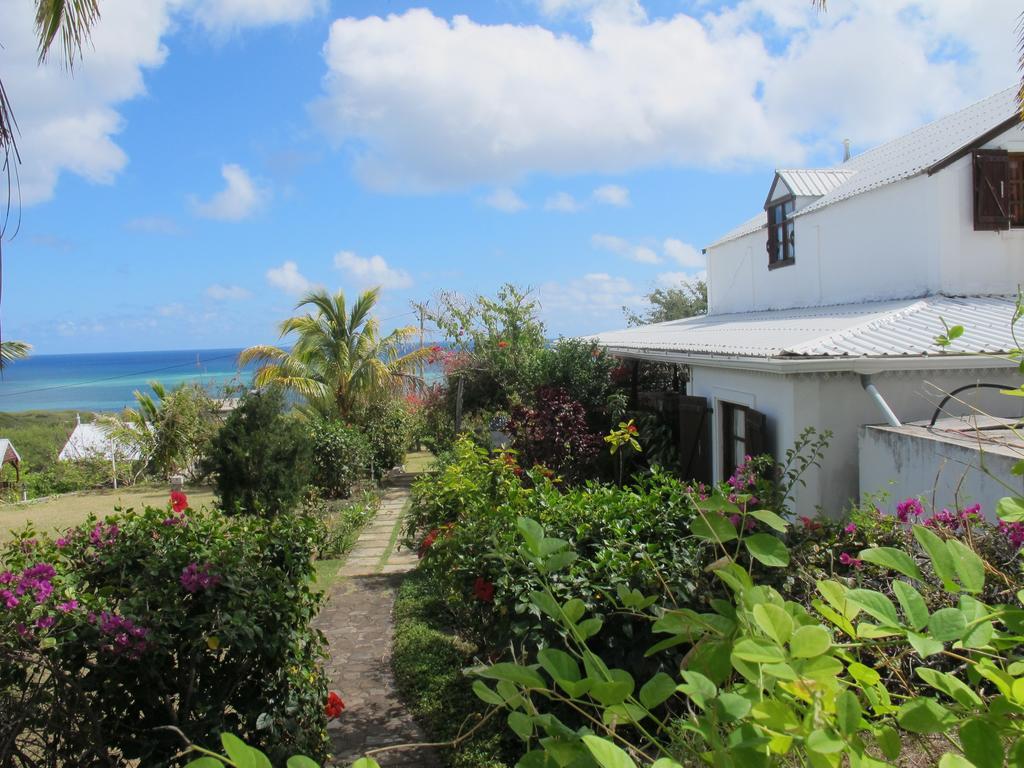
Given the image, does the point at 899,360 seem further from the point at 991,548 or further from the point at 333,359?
the point at 333,359

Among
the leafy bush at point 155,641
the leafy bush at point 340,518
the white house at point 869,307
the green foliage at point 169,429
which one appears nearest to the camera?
the leafy bush at point 155,641

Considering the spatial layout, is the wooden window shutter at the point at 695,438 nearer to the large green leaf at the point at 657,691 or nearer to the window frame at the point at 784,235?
the window frame at the point at 784,235

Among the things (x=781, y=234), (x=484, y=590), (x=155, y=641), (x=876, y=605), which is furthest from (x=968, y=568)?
(x=781, y=234)

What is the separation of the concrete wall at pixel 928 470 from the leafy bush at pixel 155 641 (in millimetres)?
4163

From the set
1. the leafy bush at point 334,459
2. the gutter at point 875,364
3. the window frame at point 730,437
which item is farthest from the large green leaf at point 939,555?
the leafy bush at point 334,459

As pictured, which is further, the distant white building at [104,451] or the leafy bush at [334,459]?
the distant white building at [104,451]

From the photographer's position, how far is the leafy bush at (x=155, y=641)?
11.4 feet

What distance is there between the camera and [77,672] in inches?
143

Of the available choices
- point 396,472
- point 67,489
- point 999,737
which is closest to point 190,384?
point 67,489

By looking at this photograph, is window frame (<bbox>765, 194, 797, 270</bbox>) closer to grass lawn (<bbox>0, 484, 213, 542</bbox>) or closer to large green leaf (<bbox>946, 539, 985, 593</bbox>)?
grass lawn (<bbox>0, 484, 213, 542</bbox>)

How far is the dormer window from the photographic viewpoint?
1461cm

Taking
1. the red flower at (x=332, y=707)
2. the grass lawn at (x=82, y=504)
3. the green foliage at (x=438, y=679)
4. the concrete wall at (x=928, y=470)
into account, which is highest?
the concrete wall at (x=928, y=470)

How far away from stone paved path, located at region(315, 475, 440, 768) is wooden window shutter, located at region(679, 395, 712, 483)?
4461mm

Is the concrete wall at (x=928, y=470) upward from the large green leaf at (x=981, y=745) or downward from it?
downward
